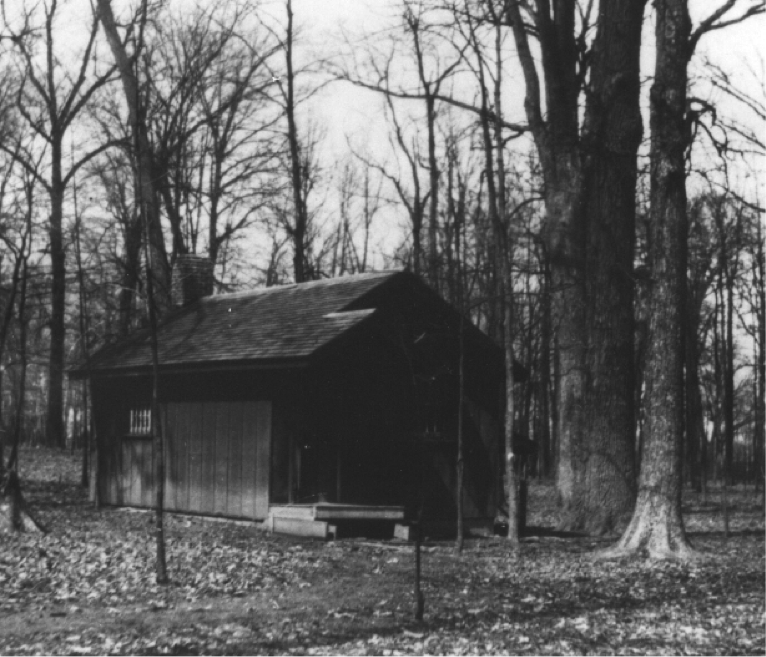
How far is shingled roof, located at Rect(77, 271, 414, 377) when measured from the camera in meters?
19.3

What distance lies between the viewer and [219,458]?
67.5 feet

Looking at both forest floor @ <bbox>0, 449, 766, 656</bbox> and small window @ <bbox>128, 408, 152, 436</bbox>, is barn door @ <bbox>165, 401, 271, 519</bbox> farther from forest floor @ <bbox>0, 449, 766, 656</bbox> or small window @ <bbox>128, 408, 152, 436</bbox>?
forest floor @ <bbox>0, 449, 766, 656</bbox>

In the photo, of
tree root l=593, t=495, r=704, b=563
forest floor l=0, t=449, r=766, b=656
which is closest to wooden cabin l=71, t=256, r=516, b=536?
forest floor l=0, t=449, r=766, b=656

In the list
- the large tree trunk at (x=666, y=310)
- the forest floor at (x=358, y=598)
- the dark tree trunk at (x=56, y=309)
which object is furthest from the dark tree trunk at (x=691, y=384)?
the dark tree trunk at (x=56, y=309)

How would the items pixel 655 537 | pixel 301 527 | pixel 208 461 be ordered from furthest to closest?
pixel 208 461, pixel 301 527, pixel 655 537

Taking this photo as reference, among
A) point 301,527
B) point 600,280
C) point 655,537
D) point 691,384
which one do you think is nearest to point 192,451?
point 301,527

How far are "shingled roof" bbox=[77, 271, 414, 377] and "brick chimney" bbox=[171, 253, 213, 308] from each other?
2.49 feet

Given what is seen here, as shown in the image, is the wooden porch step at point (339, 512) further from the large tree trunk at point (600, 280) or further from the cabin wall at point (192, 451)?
the large tree trunk at point (600, 280)

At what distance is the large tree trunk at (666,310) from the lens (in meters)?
14.4

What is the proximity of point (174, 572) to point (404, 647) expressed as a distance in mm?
4920

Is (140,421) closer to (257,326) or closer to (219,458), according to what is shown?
(219,458)

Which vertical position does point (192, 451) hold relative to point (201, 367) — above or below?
below

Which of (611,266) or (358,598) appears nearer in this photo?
(358,598)

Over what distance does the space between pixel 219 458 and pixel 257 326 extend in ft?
8.93
